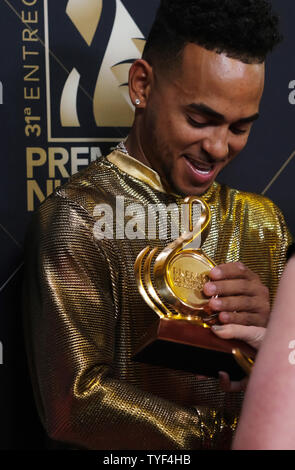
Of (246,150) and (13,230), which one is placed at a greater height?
(246,150)

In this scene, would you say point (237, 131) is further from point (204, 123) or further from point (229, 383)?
point (229, 383)

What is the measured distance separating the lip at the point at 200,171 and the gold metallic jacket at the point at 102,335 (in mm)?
83

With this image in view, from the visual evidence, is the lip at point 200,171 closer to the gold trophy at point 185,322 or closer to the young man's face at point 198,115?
the young man's face at point 198,115

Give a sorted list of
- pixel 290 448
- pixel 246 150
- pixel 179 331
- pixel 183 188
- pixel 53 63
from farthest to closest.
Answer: pixel 246 150, pixel 53 63, pixel 183 188, pixel 179 331, pixel 290 448

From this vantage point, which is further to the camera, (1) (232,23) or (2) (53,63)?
(2) (53,63)

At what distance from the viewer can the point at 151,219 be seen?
47.2 inches

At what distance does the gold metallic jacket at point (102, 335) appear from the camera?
1.02 metres

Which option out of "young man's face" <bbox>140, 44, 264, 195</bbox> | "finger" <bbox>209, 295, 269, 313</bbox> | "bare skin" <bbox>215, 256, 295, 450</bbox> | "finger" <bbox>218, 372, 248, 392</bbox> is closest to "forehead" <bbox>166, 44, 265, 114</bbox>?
"young man's face" <bbox>140, 44, 264, 195</bbox>

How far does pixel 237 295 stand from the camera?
1066mm

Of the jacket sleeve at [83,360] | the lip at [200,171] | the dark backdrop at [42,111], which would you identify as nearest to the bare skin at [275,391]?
the jacket sleeve at [83,360]

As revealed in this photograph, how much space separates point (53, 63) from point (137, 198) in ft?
1.55

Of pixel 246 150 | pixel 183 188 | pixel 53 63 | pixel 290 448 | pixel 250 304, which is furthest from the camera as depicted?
pixel 246 150
